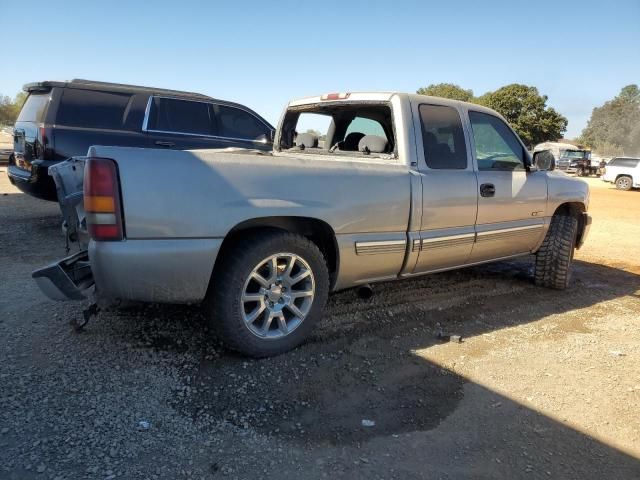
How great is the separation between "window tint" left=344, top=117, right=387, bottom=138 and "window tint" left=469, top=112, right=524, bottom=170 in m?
0.86

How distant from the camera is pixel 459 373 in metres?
3.17

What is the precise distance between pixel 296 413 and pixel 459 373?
1194 millimetres

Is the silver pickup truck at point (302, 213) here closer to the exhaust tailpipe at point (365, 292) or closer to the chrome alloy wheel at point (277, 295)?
the chrome alloy wheel at point (277, 295)

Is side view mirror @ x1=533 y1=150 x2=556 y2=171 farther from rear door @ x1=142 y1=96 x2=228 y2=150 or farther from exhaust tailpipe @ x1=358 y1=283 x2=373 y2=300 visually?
rear door @ x1=142 y1=96 x2=228 y2=150

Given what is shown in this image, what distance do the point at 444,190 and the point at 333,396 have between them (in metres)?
1.94

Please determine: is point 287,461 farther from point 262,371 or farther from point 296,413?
point 262,371

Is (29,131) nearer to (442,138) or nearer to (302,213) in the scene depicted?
(302,213)

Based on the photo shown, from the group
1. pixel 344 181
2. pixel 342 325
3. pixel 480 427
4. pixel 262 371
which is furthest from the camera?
pixel 342 325

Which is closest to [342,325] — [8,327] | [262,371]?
[262,371]

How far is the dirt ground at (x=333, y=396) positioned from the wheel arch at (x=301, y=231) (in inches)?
23.3

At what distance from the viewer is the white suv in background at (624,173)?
22.8 m

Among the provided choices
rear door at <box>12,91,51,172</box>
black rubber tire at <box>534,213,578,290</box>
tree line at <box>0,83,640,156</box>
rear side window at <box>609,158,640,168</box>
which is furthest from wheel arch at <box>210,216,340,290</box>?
tree line at <box>0,83,640,156</box>

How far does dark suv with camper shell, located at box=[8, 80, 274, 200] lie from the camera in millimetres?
5980

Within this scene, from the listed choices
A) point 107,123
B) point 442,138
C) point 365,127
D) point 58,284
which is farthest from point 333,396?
point 107,123
